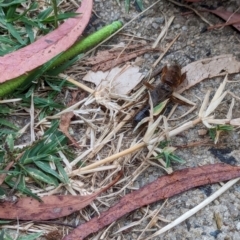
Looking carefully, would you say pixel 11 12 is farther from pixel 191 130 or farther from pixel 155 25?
pixel 191 130

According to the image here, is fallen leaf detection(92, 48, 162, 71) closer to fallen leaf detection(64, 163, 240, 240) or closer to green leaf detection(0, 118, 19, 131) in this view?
green leaf detection(0, 118, 19, 131)

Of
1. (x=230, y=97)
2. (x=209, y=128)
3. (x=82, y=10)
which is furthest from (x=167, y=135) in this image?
(x=82, y=10)

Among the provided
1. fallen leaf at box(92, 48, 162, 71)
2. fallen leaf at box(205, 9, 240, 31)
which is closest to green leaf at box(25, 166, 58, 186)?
fallen leaf at box(92, 48, 162, 71)

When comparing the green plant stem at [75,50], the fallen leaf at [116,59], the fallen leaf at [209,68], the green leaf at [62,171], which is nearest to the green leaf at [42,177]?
the green leaf at [62,171]

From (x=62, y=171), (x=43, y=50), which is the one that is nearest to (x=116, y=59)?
(x=43, y=50)

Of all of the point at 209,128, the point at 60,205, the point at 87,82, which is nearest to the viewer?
the point at 60,205

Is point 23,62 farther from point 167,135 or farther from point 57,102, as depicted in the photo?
point 167,135
